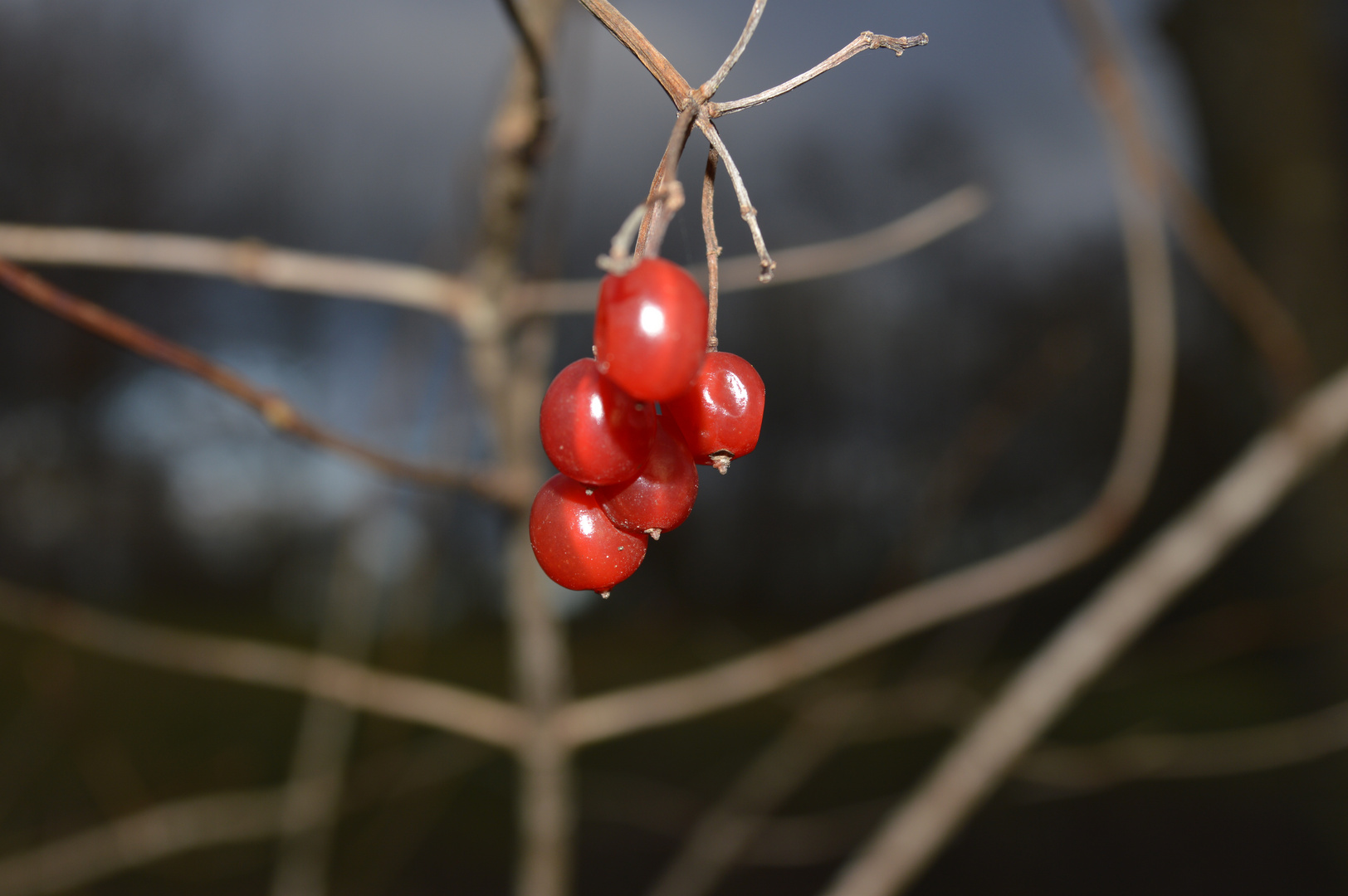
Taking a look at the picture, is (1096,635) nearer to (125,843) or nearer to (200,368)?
(200,368)

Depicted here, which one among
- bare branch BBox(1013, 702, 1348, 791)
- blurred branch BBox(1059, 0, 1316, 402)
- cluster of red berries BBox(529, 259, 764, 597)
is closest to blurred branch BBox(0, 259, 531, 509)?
cluster of red berries BBox(529, 259, 764, 597)

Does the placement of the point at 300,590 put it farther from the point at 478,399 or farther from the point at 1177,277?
the point at 1177,277

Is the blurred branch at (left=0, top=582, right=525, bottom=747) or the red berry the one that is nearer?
the red berry

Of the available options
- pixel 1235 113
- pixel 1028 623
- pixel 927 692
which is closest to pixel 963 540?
pixel 1028 623

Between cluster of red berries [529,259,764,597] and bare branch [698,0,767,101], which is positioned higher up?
bare branch [698,0,767,101]

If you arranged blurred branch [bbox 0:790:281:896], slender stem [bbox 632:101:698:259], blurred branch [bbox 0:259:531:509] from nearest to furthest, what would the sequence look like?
slender stem [bbox 632:101:698:259] < blurred branch [bbox 0:259:531:509] < blurred branch [bbox 0:790:281:896]

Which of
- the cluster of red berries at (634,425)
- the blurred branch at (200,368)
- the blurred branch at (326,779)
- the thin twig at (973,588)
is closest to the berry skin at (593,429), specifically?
the cluster of red berries at (634,425)

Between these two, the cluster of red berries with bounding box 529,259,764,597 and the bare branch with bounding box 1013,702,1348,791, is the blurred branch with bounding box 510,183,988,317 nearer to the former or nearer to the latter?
the cluster of red berries with bounding box 529,259,764,597
